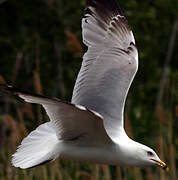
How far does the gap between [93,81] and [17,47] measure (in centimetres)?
285

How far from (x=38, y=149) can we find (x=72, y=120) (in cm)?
33

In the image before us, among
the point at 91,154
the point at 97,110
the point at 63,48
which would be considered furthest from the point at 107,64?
the point at 63,48

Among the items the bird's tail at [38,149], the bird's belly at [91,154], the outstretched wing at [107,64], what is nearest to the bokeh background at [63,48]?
the outstretched wing at [107,64]

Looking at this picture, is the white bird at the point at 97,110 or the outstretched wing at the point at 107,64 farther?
the outstretched wing at the point at 107,64

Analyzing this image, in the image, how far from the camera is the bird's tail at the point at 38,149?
437 cm

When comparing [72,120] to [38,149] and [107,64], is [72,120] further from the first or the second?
[107,64]

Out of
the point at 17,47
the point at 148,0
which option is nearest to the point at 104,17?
the point at 17,47

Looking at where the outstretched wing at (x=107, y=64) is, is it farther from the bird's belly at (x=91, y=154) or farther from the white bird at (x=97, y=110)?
the bird's belly at (x=91, y=154)

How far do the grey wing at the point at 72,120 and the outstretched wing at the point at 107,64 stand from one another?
6.0 inches

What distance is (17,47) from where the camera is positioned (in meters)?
7.77

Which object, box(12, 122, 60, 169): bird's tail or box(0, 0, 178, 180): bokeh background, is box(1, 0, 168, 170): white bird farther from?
box(0, 0, 178, 180): bokeh background

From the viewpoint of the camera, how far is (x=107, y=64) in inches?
205

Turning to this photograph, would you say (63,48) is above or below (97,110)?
below

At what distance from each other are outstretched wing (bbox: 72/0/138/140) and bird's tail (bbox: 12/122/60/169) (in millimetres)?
283
